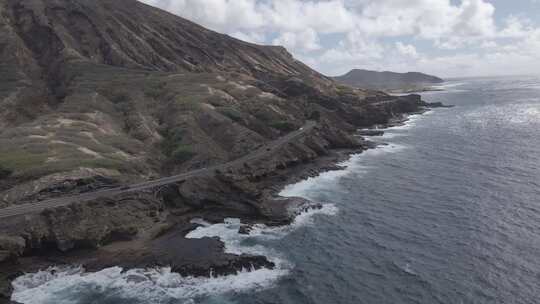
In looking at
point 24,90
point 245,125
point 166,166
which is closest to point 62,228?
point 166,166

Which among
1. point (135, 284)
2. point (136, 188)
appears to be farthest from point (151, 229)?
point (135, 284)

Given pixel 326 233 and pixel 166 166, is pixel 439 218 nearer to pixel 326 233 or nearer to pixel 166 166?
pixel 326 233

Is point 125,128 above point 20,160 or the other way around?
above

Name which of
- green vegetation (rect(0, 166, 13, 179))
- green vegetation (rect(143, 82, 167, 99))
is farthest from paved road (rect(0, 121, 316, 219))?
green vegetation (rect(143, 82, 167, 99))

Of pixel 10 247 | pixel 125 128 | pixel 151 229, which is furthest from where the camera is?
pixel 125 128

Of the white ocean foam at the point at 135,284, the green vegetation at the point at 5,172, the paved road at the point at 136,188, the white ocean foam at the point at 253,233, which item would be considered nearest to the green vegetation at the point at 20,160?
the green vegetation at the point at 5,172

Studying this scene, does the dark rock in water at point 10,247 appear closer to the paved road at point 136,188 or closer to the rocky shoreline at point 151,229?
the rocky shoreline at point 151,229

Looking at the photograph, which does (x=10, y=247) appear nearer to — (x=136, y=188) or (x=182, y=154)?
(x=136, y=188)
